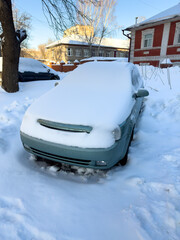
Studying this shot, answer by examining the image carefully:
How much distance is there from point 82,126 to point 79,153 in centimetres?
32

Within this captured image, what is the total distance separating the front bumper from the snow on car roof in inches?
3.0

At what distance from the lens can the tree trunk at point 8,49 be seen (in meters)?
5.11

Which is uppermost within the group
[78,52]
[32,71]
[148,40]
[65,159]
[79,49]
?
[79,49]

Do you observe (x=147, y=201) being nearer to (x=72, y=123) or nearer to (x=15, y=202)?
(x=72, y=123)

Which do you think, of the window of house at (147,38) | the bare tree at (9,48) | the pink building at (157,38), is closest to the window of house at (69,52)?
the pink building at (157,38)

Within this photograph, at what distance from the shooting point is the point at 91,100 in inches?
94.0

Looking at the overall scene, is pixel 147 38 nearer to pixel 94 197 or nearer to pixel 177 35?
pixel 177 35

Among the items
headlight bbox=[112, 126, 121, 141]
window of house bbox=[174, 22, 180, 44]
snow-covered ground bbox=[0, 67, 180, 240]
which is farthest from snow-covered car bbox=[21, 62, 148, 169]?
window of house bbox=[174, 22, 180, 44]

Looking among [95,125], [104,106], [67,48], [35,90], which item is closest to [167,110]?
[104,106]

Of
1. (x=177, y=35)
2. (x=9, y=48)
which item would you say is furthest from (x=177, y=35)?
(x=9, y=48)

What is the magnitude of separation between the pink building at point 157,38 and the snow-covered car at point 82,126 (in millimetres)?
14224

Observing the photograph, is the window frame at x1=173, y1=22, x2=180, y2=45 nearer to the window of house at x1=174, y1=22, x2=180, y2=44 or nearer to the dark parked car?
the window of house at x1=174, y1=22, x2=180, y2=44

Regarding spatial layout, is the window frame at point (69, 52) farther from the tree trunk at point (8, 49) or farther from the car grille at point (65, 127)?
the car grille at point (65, 127)

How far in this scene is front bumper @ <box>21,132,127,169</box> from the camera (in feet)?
5.95
